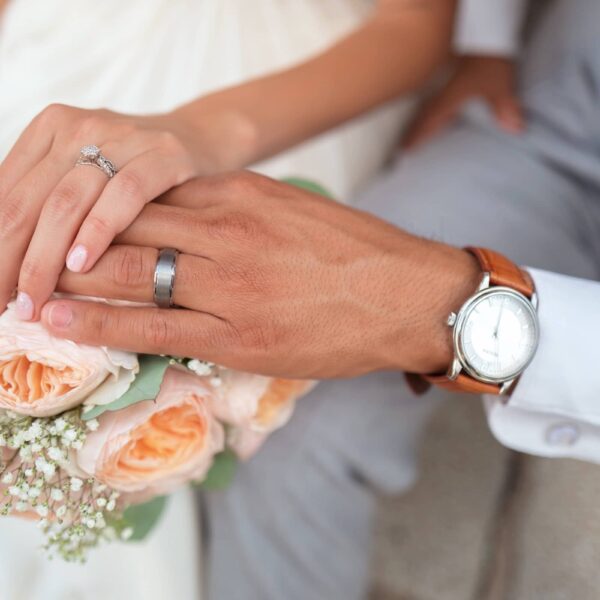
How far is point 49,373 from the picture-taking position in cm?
62

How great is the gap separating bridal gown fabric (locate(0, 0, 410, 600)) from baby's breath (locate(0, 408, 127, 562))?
13.9 inches

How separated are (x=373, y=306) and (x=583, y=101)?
0.68 meters

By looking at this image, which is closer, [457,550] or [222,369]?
[222,369]

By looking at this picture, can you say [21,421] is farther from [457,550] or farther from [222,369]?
[457,550]

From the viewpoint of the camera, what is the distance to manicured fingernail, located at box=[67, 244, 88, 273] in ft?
2.14

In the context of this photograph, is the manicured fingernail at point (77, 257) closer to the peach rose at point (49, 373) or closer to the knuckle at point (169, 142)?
the peach rose at point (49, 373)

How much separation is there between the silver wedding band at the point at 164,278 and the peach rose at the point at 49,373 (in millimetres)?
74

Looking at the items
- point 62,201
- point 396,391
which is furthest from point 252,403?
point 396,391

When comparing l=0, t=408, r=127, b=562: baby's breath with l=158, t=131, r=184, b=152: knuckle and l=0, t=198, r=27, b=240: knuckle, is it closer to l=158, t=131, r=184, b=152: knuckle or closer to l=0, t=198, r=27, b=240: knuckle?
l=0, t=198, r=27, b=240: knuckle

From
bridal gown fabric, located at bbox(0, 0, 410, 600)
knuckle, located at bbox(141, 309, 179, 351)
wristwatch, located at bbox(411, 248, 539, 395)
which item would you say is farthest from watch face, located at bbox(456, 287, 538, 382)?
bridal gown fabric, located at bbox(0, 0, 410, 600)

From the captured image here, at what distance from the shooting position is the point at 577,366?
0.78m

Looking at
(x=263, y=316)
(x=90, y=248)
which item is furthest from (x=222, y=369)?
(x=90, y=248)

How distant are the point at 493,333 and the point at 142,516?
490mm

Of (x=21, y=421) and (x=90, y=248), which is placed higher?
(x=90, y=248)
